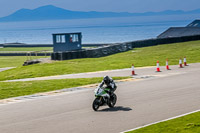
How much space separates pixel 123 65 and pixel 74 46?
79.0 ft

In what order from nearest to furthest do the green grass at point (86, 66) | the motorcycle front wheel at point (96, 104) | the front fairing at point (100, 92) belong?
the front fairing at point (100, 92)
the motorcycle front wheel at point (96, 104)
the green grass at point (86, 66)

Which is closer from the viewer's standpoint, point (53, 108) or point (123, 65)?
point (53, 108)

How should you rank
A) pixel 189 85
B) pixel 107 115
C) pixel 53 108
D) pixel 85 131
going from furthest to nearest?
pixel 189 85 → pixel 53 108 → pixel 107 115 → pixel 85 131

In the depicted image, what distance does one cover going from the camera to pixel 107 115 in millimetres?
15398

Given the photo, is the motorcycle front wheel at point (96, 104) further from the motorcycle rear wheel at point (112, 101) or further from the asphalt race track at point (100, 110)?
the motorcycle rear wheel at point (112, 101)

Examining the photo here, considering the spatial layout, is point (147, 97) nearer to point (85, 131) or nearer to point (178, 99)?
point (178, 99)

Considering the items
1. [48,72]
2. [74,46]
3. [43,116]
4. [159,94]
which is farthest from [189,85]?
[74,46]

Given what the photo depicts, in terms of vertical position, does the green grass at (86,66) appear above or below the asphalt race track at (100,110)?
above

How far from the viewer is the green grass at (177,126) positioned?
1279 cm

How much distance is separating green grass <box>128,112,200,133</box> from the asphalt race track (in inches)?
25.7

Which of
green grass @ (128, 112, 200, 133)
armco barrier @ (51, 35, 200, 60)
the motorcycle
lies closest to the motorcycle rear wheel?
the motorcycle

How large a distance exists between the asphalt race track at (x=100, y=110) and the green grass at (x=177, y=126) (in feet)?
2.14

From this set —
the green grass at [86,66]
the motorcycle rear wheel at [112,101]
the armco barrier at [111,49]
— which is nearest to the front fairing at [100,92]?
the motorcycle rear wheel at [112,101]

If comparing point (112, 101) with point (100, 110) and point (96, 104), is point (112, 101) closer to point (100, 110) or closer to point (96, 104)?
point (100, 110)
